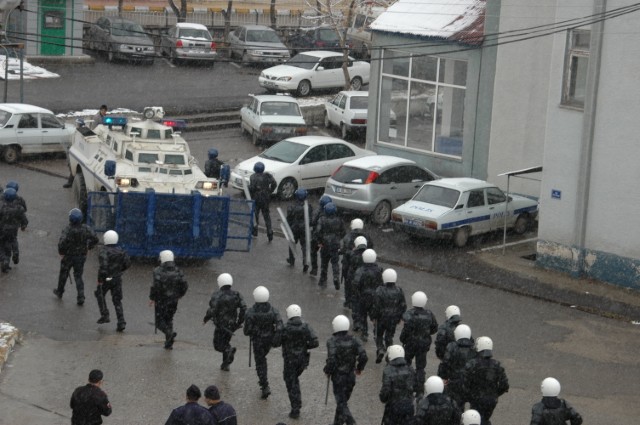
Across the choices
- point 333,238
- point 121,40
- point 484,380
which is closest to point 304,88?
point 121,40

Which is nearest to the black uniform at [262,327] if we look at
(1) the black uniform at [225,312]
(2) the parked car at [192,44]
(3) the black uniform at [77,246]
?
(1) the black uniform at [225,312]

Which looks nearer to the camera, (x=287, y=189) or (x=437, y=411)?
(x=437, y=411)

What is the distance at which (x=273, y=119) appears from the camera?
33.3m

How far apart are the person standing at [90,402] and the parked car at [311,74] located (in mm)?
27427

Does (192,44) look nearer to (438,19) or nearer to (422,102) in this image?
Result: (422,102)

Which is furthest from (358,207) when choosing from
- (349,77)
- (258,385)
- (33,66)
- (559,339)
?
(33,66)

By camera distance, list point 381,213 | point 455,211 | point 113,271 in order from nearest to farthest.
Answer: point 113,271 → point 455,211 → point 381,213

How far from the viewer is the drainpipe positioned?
22344 millimetres

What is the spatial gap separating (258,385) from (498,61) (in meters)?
14.5

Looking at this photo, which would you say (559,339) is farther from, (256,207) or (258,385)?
(256,207)

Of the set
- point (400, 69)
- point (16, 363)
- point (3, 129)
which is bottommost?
point (16, 363)

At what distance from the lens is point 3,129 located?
2931 cm

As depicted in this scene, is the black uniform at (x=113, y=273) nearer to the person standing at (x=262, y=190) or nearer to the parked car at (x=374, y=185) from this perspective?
the person standing at (x=262, y=190)

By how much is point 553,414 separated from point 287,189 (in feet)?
51.0
